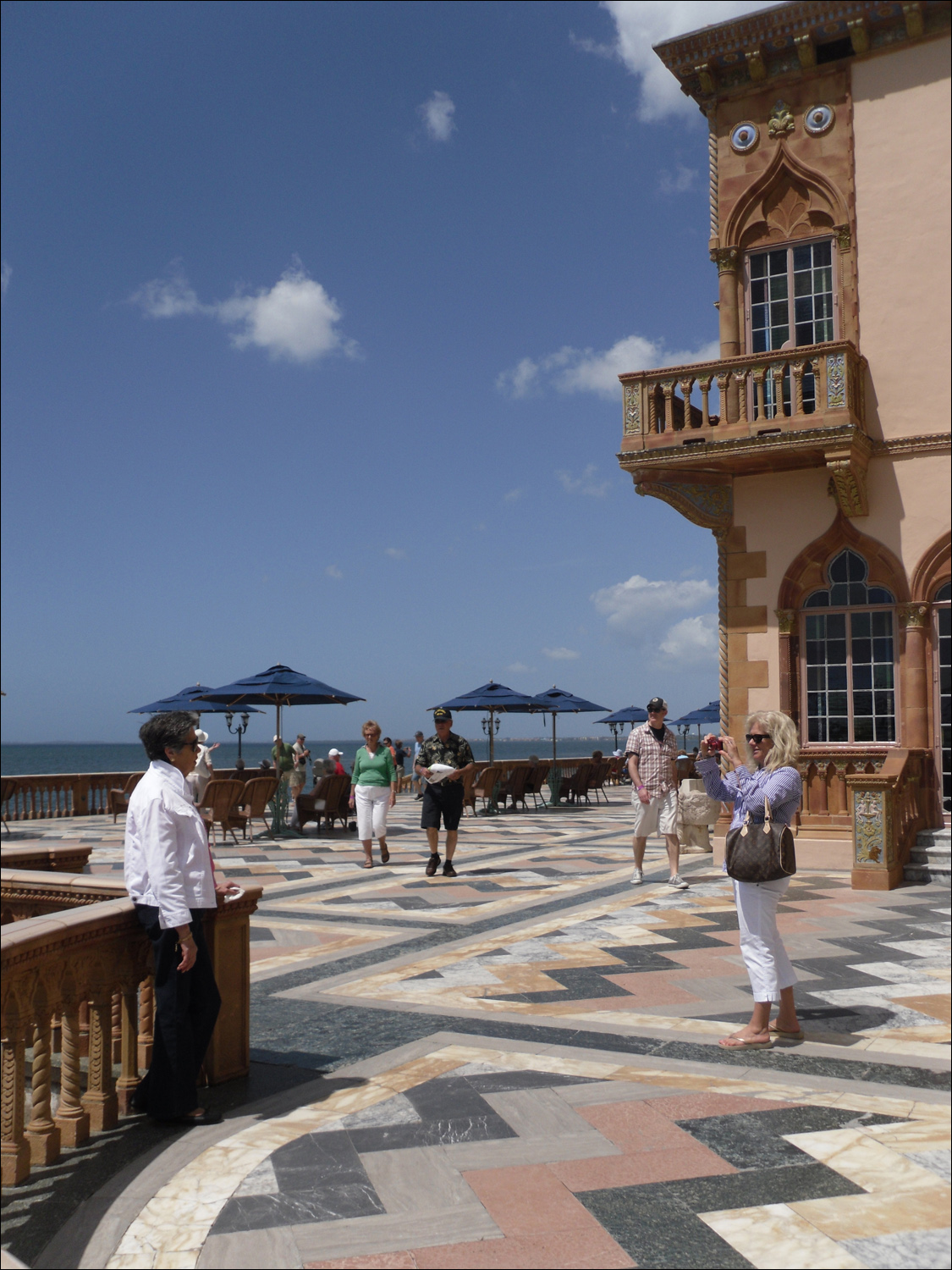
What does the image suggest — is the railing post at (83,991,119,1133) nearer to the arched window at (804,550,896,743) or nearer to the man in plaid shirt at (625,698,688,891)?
the man in plaid shirt at (625,698,688,891)

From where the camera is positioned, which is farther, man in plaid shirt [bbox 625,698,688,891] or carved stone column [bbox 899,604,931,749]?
carved stone column [bbox 899,604,931,749]

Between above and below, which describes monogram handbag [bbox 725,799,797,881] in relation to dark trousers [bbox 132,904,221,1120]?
above

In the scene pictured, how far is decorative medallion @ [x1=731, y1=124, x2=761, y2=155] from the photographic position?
13.6 metres

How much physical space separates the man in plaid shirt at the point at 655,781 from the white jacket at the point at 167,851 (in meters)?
6.45

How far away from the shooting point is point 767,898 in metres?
5.09

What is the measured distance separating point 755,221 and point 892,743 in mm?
6620

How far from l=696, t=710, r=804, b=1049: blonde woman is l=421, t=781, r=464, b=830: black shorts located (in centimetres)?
628

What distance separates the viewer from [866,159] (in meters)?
12.9

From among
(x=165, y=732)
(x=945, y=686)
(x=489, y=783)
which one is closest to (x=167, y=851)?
(x=165, y=732)

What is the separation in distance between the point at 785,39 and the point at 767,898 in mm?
11799

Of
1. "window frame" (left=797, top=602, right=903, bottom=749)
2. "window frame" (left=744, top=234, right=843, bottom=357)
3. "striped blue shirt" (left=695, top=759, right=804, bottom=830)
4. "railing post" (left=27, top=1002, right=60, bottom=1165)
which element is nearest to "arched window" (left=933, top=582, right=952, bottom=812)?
"window frame" (left=797, top=602, right=903, bottom=749)

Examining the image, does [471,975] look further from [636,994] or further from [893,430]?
[893,430]

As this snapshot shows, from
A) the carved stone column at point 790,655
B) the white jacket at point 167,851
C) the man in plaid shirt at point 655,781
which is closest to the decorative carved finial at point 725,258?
the carved stone column at point 790,655

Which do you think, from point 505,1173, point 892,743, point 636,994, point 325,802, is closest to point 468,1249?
point 505,1173
